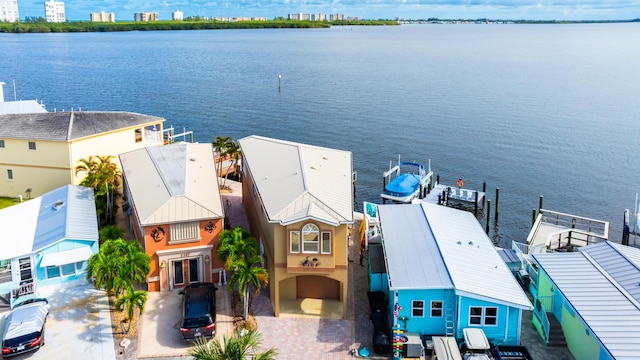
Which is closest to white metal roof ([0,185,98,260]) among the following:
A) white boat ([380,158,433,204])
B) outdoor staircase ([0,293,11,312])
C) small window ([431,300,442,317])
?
outdoor staircase ([0,293,11,312])

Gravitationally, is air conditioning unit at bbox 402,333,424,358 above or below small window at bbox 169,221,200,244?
below

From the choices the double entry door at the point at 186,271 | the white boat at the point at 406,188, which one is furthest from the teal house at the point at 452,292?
the white boat at the point at 406,188

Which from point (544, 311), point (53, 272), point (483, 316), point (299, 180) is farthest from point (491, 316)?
point (53, 272)

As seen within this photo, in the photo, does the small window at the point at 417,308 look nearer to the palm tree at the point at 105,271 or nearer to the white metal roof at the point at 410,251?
the white metal roof at the point at 410,251

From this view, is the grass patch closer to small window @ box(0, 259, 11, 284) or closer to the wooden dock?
small window @ box(0, 259, 11, 284)

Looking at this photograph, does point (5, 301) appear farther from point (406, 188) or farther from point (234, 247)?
point (406, 188)
